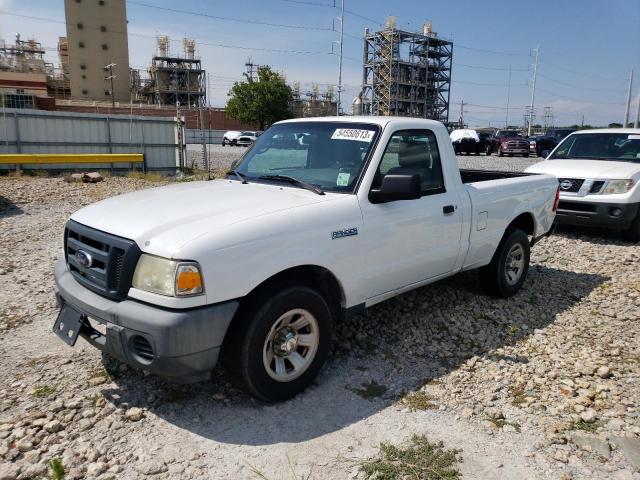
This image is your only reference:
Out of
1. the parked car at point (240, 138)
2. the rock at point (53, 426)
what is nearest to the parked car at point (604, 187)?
the rock at point (53, 426)

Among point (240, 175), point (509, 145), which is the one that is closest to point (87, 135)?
point (240, 175)

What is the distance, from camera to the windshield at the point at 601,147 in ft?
30.7

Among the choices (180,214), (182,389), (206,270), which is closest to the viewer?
(206,270)

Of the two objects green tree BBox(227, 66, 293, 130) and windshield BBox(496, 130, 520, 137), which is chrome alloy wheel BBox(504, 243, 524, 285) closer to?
windshield BBox(496, 130, 520, 137)

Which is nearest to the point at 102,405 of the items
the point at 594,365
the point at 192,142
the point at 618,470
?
the point at 618,470

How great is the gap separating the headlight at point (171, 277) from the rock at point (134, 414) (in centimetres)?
92

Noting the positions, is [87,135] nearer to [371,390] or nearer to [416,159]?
[416,159]

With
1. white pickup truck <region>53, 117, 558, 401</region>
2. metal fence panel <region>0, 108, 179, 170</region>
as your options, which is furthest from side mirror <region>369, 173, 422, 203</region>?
metal fence panel <region>0, 108, 179, 170</region>

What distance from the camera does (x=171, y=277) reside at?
2.94m

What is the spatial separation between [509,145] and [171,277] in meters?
34.0

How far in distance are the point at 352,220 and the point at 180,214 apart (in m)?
1.19

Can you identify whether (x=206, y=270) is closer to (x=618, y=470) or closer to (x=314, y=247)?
(x=314, y=247)

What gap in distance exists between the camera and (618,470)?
117 inches

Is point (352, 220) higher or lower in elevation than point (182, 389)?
higher
